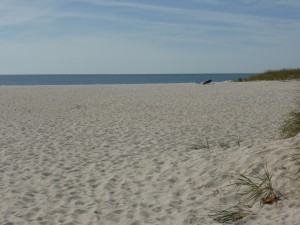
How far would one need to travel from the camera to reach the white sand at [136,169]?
5.36 meters

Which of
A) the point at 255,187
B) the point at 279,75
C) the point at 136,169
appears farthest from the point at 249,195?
the point at 279,75

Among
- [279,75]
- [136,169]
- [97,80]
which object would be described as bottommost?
[136,169]

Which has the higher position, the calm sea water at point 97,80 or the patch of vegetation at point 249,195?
the calm sea water at point 97,80

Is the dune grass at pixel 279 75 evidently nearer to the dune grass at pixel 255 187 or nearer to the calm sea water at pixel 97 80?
the dune grass at pixel 255 187

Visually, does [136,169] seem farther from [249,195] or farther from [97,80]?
[97,80]

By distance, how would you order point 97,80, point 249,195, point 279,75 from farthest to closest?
point 97,80 < point 279,75 < point 249,195

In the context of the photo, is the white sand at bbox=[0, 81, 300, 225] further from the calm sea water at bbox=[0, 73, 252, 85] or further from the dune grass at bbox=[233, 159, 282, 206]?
the calm sea water at bbox=[0, 73, 252, 85]

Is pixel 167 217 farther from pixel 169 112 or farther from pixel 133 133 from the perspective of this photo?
pixel 169 112

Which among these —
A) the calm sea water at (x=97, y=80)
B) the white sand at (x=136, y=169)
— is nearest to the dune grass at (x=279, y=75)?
the white sand at (x=136, y=169)

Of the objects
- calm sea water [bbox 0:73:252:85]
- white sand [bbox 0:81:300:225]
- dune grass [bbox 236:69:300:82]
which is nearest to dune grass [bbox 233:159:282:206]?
white sand [bbox 0:81:300:225]

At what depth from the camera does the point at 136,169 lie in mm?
7473

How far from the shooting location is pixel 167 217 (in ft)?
17.2

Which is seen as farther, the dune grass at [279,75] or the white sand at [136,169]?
the dune grass at [279,75]

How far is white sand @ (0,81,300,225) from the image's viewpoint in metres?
5.36
